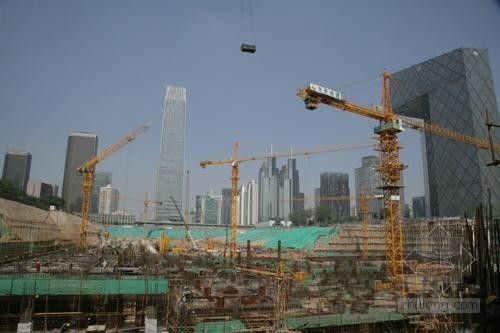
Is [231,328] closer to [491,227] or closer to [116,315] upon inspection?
[116,315]

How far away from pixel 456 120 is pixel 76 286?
2168 inches

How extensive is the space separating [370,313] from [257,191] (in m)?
117

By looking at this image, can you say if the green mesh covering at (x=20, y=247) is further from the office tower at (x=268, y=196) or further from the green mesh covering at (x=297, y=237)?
the office tower at (x=268, y=196)

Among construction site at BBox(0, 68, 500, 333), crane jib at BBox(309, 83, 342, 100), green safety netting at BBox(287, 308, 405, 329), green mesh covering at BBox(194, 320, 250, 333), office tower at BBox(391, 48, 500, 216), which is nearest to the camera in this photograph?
green mesh covering at BBox(194, 320, 250, 333)

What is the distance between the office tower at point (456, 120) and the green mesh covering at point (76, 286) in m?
47.2

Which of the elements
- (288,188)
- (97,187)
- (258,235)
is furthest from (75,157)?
(258,235)

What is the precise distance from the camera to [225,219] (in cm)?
14212

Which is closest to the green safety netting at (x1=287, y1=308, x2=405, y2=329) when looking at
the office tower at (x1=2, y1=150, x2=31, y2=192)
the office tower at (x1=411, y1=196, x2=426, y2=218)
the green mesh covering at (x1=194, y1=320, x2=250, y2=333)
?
the green mesh covering at (x1=194, y1=320, x2=250, y2=333)

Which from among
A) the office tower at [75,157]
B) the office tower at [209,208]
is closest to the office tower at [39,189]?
the office tower at [75,157]

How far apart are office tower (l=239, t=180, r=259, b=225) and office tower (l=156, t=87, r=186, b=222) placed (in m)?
24.4

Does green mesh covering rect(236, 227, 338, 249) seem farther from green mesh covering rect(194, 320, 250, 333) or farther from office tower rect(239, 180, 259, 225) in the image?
office tower rect(239, 180, 259, 225)

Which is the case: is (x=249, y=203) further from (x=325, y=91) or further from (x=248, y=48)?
(x=248, y=48)

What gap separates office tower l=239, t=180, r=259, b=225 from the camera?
128m

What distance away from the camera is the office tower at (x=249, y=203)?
419ft
